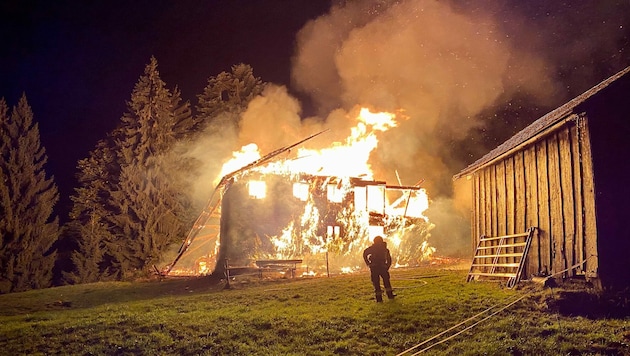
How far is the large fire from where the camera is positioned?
84.5ft

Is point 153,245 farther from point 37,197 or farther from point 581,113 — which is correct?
point 581,113

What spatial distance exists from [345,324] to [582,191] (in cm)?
697

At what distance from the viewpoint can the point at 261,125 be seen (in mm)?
39719

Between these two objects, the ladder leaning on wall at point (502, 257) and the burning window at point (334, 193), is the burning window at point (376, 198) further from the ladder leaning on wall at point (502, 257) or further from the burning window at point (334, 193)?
the ladder leaning on wall at point (502, 257)

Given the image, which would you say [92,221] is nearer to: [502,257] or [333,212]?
[333,212]

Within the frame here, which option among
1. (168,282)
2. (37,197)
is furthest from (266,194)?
(37,197)

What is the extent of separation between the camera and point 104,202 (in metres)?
40.5

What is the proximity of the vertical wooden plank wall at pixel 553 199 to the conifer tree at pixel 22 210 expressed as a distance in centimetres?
3147

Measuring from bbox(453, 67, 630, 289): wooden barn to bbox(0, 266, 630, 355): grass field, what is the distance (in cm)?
87

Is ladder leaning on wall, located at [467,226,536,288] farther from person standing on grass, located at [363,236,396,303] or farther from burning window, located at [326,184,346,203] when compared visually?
burning window, located at [326,184,346,203]

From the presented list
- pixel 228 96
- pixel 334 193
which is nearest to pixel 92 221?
pixel 228 96

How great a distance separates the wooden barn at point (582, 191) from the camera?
12.0 m

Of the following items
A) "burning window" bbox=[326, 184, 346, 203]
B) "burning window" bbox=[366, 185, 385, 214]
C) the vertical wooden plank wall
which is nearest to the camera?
the vertical wooden plank wall

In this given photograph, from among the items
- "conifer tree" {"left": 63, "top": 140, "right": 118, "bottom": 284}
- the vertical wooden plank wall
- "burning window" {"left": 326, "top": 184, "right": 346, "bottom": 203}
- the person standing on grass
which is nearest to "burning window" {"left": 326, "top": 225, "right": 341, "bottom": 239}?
"burning window" {"left": 326, "top": 184, "right": 346, "bottom": 203}
